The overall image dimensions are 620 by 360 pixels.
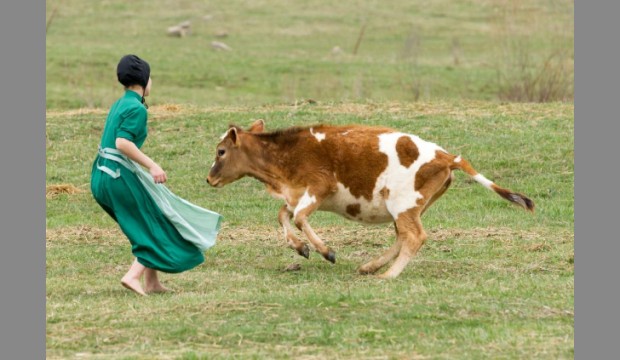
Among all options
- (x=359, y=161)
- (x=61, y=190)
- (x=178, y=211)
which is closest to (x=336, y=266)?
(x=359, y=161)

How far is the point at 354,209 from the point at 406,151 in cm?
82

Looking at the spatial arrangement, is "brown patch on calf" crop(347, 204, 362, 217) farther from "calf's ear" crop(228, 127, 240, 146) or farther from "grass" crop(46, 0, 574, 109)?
"grass" crop(46, 0, 574, 109)

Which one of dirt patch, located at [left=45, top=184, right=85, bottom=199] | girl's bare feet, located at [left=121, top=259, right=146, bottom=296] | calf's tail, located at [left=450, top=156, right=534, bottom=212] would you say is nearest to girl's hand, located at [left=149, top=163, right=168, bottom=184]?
girl's bare feet, located at [left=121, top=259, right=146, bottom=296]

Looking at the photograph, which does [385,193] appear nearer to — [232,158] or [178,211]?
[232,158]

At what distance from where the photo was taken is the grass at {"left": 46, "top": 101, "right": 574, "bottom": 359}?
921 cm

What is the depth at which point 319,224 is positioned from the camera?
16.0m

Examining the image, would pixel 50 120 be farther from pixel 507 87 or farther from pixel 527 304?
pixel 527 304

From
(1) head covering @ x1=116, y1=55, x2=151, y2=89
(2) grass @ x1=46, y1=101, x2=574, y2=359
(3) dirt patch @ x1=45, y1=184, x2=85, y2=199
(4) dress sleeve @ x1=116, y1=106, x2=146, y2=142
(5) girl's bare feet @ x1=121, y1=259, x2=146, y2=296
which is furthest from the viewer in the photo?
(3) dirt patch @ x1=45, y1=184, x2=85, y2=199

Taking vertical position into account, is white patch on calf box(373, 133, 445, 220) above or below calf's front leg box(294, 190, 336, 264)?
above

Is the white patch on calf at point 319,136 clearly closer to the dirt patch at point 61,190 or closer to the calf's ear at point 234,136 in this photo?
the calf's ear at point 234,136

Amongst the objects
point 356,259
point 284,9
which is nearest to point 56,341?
point 356,259

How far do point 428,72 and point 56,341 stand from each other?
26.4m

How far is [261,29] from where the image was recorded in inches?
1678

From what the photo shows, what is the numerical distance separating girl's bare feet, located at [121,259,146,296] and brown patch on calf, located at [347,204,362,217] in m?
2.30
